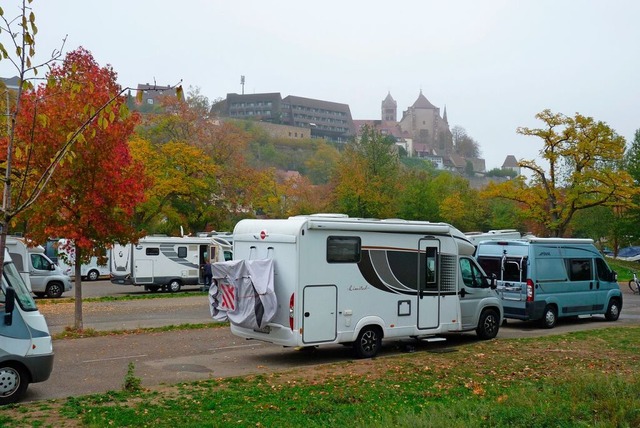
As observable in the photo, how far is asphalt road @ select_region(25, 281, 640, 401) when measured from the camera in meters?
11.8

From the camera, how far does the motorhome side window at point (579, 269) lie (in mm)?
20095

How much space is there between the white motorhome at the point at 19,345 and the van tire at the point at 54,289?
65.9 feet

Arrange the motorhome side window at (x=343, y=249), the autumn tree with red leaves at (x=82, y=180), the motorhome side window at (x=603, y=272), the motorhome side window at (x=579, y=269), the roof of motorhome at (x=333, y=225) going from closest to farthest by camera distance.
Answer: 1. the roof of motorhome at (x=333, y=225)
2. the motorhome side window at (x=343, y=249)
3. the autumn tree with red leaves at (x=82, y=180)
4. the motorhome side window at (x=579, y=269)
5. the motorhome side window at (x=603, y=272)

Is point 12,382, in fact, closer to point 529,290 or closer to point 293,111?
point 529,290

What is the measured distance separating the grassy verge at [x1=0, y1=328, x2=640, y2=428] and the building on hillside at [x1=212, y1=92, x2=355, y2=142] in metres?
169

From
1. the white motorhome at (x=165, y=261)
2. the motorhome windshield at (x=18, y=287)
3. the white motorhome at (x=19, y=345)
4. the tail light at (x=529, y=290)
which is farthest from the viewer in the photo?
the white motorhome at (x=165, y=261)

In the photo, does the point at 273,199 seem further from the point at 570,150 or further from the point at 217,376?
the point at 217,376

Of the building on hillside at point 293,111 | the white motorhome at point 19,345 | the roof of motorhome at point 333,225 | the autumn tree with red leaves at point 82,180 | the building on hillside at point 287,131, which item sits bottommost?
the white motorhome at point 19,345

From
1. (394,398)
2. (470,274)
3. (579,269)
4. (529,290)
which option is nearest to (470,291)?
(470,274)

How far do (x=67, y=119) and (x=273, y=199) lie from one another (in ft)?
119

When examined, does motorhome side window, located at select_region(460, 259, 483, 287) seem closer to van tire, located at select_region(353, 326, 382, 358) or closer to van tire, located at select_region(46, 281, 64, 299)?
van tire, located at select_region(353, 326, 382, 358)

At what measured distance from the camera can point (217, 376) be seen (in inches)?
479

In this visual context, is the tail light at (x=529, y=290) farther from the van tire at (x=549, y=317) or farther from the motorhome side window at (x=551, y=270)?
the van tire at (x=549, y=317)

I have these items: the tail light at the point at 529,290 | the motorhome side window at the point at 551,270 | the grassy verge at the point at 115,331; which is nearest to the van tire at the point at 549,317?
the tail light at the point at 529,290
